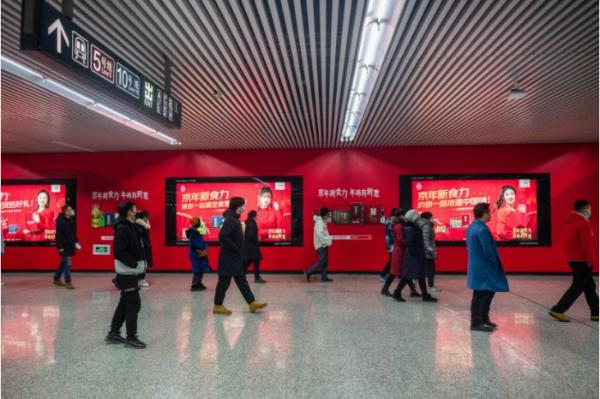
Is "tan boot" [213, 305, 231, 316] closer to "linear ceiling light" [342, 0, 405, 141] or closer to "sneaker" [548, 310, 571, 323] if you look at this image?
"linear ceiling light" [342, 0, 405, 141]

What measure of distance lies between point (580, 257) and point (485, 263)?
4.36 ft

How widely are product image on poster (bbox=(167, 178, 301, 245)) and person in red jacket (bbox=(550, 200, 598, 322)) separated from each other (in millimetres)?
5766

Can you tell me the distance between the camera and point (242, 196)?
32.4ft

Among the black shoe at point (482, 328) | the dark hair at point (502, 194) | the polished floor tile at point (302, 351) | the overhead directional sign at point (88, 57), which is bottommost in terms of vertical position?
the polished floor tile at point (302, 351)

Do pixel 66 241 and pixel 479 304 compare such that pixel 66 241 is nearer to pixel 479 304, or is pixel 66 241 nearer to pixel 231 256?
pixel 231 256

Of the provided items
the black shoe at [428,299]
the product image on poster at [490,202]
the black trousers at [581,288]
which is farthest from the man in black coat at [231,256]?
the product image on poster at [490,202]

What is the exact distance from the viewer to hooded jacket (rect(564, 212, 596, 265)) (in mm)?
4898

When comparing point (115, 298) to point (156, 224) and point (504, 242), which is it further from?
point (504, 242)

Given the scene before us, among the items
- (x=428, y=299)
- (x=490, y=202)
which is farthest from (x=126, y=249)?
(x=490, y=202)

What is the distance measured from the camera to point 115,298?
6.85m

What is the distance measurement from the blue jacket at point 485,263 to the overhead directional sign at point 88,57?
3.57m

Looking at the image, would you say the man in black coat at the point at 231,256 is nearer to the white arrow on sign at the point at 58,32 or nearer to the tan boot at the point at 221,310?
the tan boot at the point at 221,310

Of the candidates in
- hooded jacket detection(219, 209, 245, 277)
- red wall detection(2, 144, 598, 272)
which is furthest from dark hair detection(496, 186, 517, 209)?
hooded jacket detection(219, 209, 245, 277)

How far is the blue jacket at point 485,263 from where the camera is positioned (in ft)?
15.0
